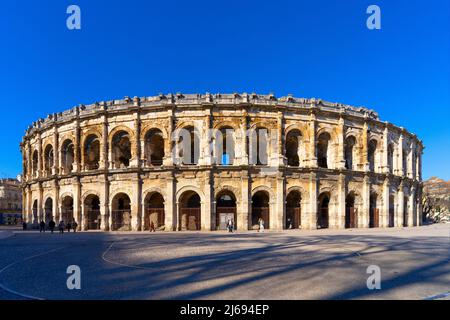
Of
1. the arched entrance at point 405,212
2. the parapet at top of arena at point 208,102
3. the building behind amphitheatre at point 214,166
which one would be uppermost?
the parapet at top of arena at point 208,102

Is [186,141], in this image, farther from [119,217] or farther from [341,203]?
[341,203]

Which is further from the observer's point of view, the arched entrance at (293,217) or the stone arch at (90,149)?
the stone arch at (90,149)

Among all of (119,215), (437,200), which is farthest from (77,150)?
(437,200)

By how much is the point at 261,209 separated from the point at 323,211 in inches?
231

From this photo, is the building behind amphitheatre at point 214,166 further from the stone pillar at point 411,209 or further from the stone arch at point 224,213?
the stone pillar at point 411,209

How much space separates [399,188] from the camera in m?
26.6

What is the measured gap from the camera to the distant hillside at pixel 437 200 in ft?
143

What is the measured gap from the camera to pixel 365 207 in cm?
2362

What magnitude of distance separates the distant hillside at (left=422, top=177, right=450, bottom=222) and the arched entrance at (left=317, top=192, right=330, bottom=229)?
25.5 meters

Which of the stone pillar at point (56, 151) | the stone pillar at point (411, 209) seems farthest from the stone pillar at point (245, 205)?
the stone pillar at point (411, 209)

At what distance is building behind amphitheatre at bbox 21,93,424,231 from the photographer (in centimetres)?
2117

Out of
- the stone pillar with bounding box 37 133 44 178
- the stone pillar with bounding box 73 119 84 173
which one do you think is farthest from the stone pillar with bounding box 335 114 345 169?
the stone pillar with bounding box 37 133 44 178

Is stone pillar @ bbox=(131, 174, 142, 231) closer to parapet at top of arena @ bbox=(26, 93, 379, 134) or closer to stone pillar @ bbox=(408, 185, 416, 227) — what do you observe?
parapet at top of arena @ bbox=(26, 93, 379, 134)

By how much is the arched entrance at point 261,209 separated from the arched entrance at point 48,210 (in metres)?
17.0
